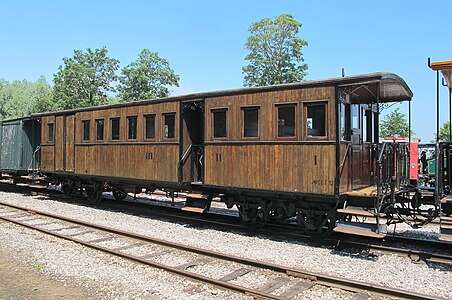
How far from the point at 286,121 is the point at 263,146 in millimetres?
851

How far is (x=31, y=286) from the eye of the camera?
628cm

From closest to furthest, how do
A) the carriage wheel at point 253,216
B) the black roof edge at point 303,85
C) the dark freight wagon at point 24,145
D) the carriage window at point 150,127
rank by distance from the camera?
the black roof edge at point 303,85
the carriage wheel at point 253,216
the carriage window at point 150,127
the dark freight wagon at point 24,145

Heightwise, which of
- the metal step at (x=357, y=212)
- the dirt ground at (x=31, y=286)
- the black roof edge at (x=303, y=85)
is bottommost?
the dirt ground at (x=31, y=286)

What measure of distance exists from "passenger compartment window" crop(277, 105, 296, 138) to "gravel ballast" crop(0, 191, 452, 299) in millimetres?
2581

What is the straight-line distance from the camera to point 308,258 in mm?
7609

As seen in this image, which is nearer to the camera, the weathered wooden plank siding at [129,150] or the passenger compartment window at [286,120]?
the passenger compartment window at [286,120]

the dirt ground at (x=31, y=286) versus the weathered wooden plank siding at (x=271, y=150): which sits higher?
the weathered wooden plank siding at (x=271, y=150)

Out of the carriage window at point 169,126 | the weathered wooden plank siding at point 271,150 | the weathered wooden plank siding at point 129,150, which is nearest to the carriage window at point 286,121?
the weathered wooden plank siding at point 271,150

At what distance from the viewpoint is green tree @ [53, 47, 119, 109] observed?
40.2 metres

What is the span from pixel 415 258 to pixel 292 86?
4436 millimetres

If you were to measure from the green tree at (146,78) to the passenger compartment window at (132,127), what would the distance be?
93.6 ft

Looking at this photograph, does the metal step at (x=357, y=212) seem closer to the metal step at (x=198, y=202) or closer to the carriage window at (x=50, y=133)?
the metal step at (x=198, y=202)

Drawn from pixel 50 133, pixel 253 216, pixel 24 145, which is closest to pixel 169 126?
pixel 253 216

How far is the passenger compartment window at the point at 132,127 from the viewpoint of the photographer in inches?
502
